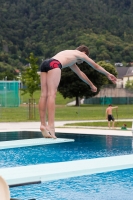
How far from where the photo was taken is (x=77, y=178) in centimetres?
1015

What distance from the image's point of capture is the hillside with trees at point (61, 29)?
13412 centimetres

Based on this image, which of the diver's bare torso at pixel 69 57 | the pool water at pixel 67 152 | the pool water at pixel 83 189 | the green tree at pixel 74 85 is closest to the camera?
the pool water at pixel 83 189

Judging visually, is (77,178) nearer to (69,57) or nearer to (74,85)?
(69,57)

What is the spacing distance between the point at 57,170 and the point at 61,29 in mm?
138749

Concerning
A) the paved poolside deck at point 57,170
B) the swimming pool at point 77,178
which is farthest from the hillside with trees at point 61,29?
the paved poolside deck at point 57,170

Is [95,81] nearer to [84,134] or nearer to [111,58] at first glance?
[84,134]

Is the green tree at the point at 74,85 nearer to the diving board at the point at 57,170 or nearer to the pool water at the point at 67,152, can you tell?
the pool water at the point at 67,152

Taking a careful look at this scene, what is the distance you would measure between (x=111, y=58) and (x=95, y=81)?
65880 millimetres

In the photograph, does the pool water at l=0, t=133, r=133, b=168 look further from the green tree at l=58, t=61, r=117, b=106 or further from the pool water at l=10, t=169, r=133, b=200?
the green tree at l=58, t=61, r=117, b=106

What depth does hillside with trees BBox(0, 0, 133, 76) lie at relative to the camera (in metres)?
134

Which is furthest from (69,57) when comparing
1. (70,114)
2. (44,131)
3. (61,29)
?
(61,29)

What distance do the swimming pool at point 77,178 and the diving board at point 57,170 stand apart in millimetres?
684

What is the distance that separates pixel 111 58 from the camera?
138250 mm

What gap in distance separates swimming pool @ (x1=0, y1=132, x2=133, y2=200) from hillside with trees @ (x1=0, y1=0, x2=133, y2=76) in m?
110
